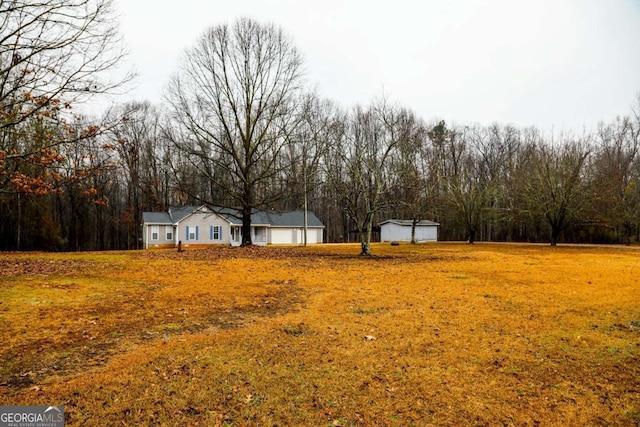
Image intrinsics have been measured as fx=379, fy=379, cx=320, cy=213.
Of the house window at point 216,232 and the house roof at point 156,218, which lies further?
the house window at point 216,232

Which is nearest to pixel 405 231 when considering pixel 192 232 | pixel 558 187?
pixel 558 187

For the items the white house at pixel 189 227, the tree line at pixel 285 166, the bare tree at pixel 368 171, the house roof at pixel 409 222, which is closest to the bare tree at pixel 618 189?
the tree line at pixel 285 166

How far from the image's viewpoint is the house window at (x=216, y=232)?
3794 centimetres

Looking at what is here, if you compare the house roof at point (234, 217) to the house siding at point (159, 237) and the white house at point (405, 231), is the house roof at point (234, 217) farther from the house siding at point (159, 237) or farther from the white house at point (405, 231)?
the white house at point (405, 231)

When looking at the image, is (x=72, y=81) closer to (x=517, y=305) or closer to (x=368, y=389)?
(x=368, y=389)

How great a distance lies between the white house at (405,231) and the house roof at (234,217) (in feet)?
33.5

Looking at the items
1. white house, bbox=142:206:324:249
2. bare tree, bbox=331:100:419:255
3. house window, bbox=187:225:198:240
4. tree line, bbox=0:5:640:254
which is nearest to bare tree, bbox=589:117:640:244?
tree line, bbox=0:5:640:254

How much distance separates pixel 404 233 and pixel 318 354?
4406 cm

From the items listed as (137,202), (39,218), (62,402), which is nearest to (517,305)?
(62,402)

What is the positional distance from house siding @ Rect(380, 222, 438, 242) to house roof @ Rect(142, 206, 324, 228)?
10.2 metres

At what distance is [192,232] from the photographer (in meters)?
37.0

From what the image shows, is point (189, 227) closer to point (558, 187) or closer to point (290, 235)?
point (290, 235)

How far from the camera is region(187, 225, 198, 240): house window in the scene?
3688 cm

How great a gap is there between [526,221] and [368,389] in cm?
4499
